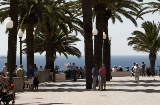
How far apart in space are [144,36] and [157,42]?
2017 millimetres

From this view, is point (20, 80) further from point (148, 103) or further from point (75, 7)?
point (75, 7)

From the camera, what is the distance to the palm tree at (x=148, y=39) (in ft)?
182

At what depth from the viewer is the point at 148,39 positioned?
56.5m

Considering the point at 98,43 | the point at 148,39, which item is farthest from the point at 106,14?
the point at 148,39

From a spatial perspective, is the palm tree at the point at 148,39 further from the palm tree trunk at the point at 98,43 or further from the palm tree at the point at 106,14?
the palm tree trunk at the point at 98,43

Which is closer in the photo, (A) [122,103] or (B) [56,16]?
(A) [122,103]

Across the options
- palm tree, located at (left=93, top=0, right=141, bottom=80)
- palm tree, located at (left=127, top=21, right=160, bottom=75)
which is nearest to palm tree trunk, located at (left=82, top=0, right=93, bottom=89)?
palm tree, located at (left=93, top=0, right=141, bottom=80)

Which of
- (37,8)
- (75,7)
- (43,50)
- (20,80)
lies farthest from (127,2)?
(43,50)

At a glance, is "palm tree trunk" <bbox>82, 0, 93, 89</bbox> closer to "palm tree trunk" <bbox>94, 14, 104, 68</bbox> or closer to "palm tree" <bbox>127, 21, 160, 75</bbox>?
"palm tree trunk" <bbox>94, 14, 104, 68</bbox>

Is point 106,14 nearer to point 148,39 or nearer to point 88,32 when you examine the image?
point 88,32

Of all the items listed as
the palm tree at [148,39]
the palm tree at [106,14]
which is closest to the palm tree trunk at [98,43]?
the palm tree at [106,14]

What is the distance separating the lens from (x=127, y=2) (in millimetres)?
36031

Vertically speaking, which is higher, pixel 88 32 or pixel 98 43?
pixel 88 32

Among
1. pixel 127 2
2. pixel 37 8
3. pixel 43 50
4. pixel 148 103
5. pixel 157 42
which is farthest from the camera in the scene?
pixel 157 42
